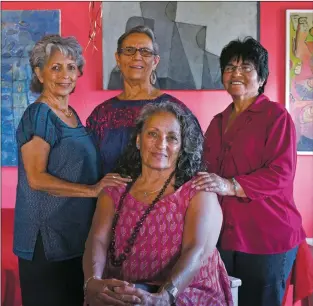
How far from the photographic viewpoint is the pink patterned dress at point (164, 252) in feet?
5.87

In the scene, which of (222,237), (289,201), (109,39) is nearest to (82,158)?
(222,237)

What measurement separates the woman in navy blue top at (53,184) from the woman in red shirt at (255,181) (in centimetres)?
57

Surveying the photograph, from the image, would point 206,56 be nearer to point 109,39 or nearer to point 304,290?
point 109,39

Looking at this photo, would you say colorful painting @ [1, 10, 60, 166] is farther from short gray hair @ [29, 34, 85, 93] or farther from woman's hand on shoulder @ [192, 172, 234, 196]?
woman's hand on shoulder @ [192, 172, 234, 196]

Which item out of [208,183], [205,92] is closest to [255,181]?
[208,183]

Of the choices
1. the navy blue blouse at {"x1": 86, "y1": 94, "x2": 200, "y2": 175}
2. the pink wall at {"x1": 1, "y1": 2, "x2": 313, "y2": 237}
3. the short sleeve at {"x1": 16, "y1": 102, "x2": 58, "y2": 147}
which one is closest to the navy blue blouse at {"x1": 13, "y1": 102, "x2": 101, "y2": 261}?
the short sleeve at {"x1": 16, "y1": 102, "x2": 58, "y2": 147}

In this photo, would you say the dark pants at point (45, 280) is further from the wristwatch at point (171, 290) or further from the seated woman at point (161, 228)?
the wristwatch at point (171, 290)

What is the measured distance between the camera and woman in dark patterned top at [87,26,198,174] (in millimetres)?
2230

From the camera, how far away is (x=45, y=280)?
2.11 meters

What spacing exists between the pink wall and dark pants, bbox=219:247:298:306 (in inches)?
46.0

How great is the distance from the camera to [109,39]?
3309 millimetres

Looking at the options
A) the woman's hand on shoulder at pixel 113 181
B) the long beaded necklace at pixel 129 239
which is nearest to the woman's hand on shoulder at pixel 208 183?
the long beaded necklace at pixel 129 239

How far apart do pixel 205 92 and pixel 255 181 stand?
4.53 ft

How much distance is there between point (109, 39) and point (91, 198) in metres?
1.44
